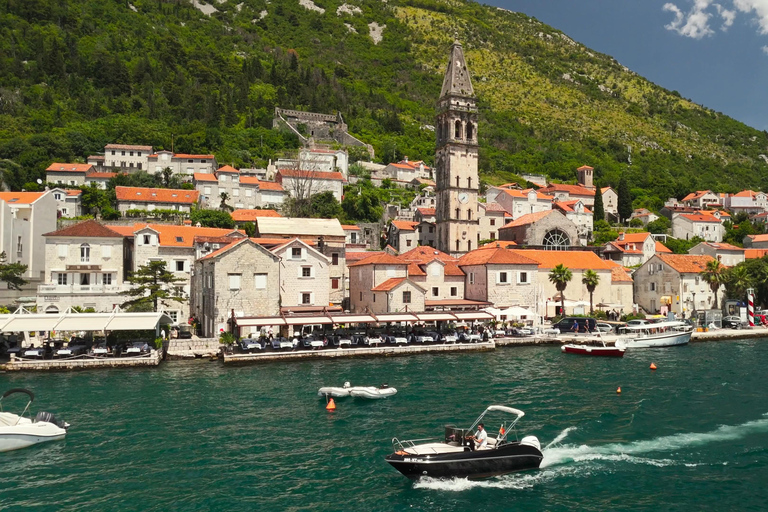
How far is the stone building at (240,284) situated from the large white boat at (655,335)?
28.0m

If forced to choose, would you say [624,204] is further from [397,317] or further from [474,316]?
[397,317]

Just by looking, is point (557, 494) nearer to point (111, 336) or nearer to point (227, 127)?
point (111, 336)

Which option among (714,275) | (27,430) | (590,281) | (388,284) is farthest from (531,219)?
(27,430)

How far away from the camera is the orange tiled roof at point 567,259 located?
56688mm

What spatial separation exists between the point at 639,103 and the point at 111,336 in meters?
199

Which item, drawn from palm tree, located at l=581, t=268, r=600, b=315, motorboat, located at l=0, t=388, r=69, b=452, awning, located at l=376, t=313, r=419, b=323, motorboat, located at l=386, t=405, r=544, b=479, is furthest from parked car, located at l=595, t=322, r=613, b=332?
motorboat, located at l=0, t=388, r=69, b=452

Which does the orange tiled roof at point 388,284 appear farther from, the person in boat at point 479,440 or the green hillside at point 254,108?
the green hillside at point 254,108

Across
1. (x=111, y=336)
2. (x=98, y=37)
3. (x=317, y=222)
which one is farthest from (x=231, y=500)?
(x=98, y=37)

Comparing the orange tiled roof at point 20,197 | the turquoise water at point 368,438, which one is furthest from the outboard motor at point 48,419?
the orange tiled roof at point 20,197

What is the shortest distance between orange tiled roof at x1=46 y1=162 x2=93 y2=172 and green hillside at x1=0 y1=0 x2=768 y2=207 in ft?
11.4

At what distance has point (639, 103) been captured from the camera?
19375 centimetres

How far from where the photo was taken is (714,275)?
57438mm

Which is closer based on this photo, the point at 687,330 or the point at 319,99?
the point at 687,330

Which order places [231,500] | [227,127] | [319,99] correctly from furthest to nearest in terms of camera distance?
[319,99], [227,127], [231,500]
